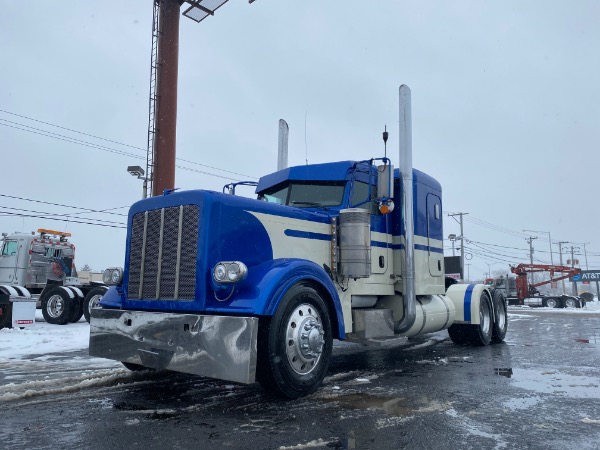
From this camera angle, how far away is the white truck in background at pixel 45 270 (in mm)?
14250

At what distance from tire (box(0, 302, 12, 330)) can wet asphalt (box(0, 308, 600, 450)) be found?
582cm

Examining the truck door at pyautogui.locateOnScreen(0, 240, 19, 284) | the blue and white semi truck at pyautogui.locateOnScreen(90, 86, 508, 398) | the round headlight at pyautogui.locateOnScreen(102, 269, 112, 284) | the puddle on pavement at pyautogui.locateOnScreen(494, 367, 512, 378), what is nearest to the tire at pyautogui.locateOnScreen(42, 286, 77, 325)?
the truck door at pyautogui.locateOnScreen(0, 240, 19, 284)

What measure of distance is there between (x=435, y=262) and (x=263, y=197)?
10.9 ft

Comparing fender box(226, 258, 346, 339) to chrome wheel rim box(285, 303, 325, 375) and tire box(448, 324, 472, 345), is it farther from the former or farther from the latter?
tire box(448, 324, 472, 345)

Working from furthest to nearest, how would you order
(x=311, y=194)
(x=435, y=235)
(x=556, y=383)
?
(x=435, y=235), (x=311, y=194), (x=556, y=383)

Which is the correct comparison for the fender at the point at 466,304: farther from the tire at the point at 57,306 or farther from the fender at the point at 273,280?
the tire at the point at 57,306

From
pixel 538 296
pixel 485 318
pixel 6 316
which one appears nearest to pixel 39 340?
pixel 6 316

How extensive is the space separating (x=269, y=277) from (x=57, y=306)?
11650 millimetres

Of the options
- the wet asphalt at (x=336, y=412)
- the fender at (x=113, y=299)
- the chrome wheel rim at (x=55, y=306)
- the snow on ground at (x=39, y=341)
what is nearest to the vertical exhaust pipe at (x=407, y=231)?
the wet asphalt at (x=336, y=412)

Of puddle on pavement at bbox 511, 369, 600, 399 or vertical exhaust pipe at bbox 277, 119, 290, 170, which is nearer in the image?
puddle on pavement at bbox 511, 369, 600, 399

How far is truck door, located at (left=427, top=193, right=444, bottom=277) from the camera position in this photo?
846 centimetres

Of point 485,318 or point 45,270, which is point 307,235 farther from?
point 45,270

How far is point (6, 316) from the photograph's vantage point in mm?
11750

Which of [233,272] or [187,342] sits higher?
[233,272]
